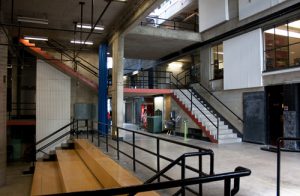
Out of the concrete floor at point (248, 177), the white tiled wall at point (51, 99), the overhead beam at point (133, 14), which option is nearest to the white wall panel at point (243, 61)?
the concrete floor at point (248, 177)

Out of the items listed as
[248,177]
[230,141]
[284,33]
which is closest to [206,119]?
[230,141]

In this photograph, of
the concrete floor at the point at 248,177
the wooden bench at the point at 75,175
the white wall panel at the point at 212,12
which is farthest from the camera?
the white wall panel at the point at 212,12

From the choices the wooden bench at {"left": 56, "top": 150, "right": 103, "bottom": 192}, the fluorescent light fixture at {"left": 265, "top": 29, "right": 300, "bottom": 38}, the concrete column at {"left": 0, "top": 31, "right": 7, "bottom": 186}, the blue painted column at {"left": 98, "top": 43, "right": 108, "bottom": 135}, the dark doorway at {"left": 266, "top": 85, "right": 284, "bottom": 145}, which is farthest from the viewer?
the blue painted column at {"left": 98, "top": 43, "right": 108, "bottom": 135}

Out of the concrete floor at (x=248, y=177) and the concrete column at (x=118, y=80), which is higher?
the concrete column at (x=118, y=80)

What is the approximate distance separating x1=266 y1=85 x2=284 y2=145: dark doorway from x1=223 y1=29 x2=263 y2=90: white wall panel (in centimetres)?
64

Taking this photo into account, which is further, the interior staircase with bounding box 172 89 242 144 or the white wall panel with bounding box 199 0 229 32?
the white wall panel with bounding box 199 0 229 32

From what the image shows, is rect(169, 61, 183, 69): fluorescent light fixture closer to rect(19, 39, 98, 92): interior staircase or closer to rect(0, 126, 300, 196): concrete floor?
rect(19, 39, 98, 92): interior staircase

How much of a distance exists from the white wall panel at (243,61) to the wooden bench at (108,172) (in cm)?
692

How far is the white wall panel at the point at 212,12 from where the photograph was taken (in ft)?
40.2

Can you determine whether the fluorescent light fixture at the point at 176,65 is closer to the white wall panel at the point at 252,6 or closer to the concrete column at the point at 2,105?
the white wall panel at the point at 252,6

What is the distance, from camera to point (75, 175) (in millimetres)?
6812

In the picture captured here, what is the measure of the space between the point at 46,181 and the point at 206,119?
24.2 ft

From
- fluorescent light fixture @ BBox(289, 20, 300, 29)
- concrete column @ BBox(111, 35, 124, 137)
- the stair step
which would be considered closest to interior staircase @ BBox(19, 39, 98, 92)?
concrete column @ BBox(111, 35, 124, 137)

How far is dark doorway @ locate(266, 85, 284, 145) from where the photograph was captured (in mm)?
10422
